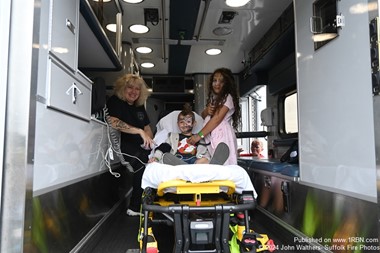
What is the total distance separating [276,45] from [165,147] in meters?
2.27

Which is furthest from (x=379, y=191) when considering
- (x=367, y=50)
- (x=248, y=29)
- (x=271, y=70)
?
(x=271, y=70)

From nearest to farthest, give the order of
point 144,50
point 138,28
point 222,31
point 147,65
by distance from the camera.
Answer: point 138,28 → point 222,31 → point 144,50 → point 147,65

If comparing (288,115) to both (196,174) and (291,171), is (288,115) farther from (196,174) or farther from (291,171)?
(196,174)

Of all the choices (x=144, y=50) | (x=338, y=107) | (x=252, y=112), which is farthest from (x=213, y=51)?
(x=338, y=107)

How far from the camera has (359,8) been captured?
1547 millimetres

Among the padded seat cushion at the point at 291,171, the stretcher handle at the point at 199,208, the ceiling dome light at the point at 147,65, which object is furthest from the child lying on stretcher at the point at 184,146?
the ceiling dome light at the point at 147,65

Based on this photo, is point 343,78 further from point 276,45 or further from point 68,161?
point 276,45

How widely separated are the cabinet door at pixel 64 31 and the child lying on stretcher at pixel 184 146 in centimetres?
125

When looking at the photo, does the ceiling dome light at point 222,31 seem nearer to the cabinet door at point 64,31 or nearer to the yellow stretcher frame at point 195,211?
the cabinet door at point 64,31

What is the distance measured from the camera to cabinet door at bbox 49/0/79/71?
160 centimetres

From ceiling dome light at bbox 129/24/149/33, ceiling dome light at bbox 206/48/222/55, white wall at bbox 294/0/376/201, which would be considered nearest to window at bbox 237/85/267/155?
ceiling dome light at bbox 206/48/222/55

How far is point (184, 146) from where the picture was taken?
9.70 feet

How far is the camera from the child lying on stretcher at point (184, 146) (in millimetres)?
2855

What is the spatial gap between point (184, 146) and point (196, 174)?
1.05m
